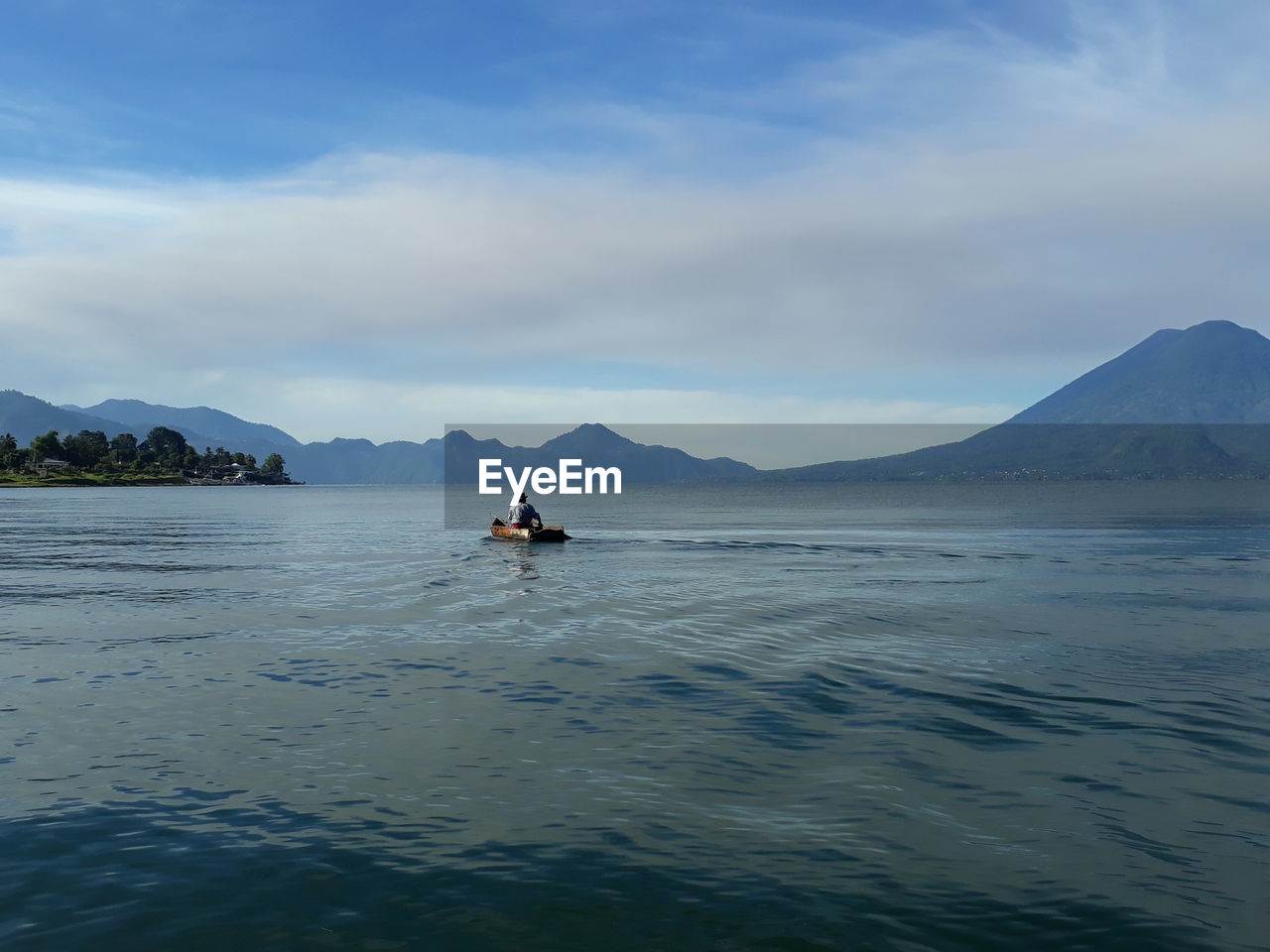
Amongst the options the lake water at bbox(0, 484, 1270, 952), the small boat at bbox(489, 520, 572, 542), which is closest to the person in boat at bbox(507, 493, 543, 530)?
the small boat at bbox(489, 520, 572, 542)

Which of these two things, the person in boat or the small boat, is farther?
the person in boat

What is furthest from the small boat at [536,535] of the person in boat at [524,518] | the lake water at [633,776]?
the lake water at [633,776]

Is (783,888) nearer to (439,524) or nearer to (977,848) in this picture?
(977,848)

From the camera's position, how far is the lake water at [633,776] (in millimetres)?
11039

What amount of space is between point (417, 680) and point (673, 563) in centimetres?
3894

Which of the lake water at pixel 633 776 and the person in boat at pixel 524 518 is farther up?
the person in boat at pixel 524 518

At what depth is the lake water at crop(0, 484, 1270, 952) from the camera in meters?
11.0

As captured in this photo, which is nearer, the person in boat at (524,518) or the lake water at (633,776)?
the lake water at (633,776)

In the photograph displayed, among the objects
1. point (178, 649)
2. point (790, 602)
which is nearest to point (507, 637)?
point (178, 649)

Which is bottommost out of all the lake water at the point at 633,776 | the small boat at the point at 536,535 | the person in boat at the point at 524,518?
the lake water at the point at 633,776

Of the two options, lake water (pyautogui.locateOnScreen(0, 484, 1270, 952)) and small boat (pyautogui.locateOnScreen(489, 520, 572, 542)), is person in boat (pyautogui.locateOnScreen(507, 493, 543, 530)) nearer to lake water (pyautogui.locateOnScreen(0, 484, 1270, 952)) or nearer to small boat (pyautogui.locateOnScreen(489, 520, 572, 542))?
small boat (pyautogui.locateOnScreen(489, 520, 572, 542))

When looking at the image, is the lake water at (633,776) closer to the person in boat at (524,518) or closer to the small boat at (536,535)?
the small boat at (536,535)

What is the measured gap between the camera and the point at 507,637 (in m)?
30.9

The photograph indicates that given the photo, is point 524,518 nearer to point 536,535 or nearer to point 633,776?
point 536,535
